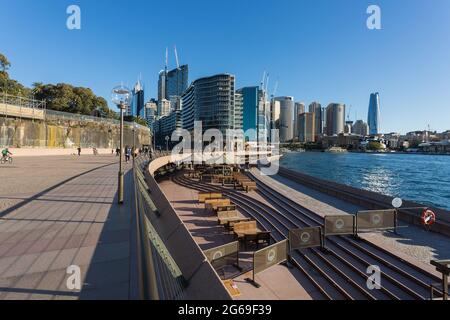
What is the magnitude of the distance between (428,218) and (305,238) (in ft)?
24.0

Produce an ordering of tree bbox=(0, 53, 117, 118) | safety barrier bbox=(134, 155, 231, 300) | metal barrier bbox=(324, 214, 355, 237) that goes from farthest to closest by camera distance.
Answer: tree bbox=(0, 53, 117, 118) < metal barrier bbox=(324, 214, 355, 237) < safety barrier bbox=(134, 155, 231, 300)

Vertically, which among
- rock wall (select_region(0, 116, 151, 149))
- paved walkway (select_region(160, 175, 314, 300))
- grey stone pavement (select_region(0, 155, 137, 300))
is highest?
rock wall (select_region(0, 116, 151, 149))

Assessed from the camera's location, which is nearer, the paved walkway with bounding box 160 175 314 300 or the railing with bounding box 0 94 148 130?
the paved walkway with bounding box 160 175 314 300

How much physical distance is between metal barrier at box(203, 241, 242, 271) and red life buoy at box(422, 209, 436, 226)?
10.3 m

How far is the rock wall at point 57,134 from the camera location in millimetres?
37125

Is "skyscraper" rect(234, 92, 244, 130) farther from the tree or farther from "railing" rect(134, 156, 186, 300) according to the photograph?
"railing" rect(134, 156, 186, 300)

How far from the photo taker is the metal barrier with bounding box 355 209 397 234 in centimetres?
1384

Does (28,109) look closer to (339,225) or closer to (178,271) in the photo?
(339,225)

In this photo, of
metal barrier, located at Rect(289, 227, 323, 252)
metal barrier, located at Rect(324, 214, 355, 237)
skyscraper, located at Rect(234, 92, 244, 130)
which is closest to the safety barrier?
metal barrier, located at Rect(289, 227, 323, 252)

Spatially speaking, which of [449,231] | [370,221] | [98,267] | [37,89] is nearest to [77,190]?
[98,267]

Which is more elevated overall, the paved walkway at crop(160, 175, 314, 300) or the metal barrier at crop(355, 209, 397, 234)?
the metal barrier at crop(355, 209, 397, 234)

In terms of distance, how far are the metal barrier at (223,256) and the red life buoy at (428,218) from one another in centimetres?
1032

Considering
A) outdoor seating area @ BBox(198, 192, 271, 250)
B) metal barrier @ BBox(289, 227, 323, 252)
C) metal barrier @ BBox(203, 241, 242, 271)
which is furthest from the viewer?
outdoor seating area @ BBox(198, 192, 271, 250)

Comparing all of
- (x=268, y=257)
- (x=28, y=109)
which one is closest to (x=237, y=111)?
(x=28, y=109)
